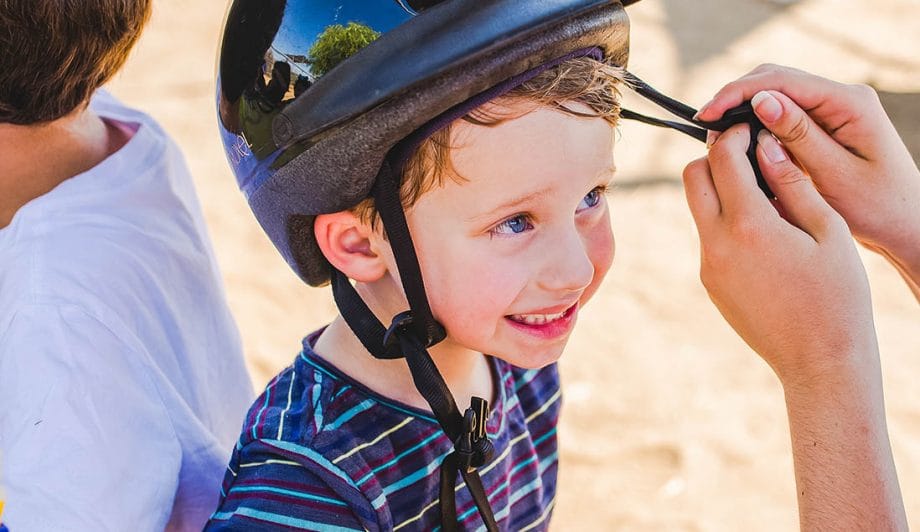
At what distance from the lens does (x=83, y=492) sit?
190 cm

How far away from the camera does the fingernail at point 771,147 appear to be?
6.65 feet

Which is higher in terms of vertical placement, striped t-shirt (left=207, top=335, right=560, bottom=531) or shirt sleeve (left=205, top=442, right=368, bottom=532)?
striped t-shirt (left=207, top=335, right=560, bottom=531)

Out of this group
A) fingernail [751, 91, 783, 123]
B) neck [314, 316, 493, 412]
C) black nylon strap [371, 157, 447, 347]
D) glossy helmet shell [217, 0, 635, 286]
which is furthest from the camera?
neck [314, 316, 493, 412]

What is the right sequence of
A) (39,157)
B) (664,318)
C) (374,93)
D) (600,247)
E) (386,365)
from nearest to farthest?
(374,93) < (600,247) < (386,365) < (39,157) < (664,318)

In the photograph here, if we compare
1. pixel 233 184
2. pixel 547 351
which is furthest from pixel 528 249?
pixel 233 184

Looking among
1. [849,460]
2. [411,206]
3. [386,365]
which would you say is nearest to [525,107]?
[411,206]

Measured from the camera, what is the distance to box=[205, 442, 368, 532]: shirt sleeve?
6.17 feet

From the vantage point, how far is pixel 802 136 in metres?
2.07

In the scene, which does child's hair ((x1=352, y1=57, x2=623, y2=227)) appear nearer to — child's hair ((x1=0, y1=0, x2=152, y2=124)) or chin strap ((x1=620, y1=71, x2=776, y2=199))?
chin strap ((x1=620, y1=71, x2=776, y2=199))

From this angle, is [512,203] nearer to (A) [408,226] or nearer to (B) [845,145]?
(A) [408,226]

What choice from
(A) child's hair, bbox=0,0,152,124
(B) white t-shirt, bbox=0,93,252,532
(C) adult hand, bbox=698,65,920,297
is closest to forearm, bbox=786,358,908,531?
(C) adult hand, bbox=698,65,920,297

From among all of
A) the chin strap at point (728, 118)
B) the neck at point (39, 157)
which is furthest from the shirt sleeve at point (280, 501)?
the chin strap at point (728, 118)

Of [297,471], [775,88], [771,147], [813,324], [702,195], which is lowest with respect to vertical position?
[297,471]

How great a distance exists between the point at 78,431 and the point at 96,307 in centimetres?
27
